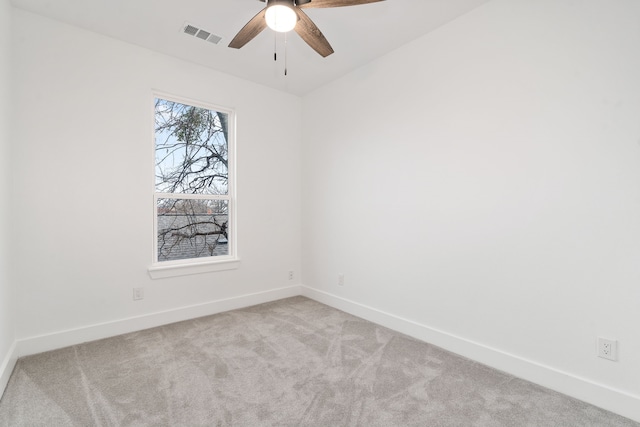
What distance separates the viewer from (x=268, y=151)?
391cm

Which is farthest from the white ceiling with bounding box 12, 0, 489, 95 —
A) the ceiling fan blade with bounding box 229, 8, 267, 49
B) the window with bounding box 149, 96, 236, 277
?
the window with bounding box 149, 96, 236, 277

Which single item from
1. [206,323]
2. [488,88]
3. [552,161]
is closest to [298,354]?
[206,323]

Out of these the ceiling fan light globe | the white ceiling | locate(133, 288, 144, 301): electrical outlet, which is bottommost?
locate(133, 288, 144, 301): electrical outlet

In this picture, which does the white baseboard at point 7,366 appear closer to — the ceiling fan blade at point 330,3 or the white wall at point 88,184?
the white wall at point 88,184

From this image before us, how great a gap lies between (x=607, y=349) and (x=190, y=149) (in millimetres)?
3810

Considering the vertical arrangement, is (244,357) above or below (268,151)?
below

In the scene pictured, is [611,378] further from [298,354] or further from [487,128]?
[298,354]

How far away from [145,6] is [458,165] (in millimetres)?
2735

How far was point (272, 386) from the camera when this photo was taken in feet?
Answer: 6.71

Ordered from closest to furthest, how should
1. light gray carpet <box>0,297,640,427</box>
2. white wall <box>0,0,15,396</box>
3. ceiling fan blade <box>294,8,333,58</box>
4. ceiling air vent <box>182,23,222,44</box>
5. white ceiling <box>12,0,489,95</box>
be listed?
light gray carpet <box>0,297,640,427</box> < ceiling fan blade <box>294,8,333,58</box> < white wall <box>0,0,15,396</box> < white ceiling <box>12,0,489,95</box> < ceiling air vent <box>182,23,222,44</box>

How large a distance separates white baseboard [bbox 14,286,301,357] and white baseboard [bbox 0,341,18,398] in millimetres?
117

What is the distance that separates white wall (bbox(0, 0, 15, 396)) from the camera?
6.81 ft

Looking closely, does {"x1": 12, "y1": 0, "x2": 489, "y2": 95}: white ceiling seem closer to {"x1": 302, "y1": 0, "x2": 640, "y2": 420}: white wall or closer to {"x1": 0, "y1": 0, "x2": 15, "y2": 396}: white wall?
{"x1": 302, "y1": 0, "x2": 640, "y2": 420}: white wall

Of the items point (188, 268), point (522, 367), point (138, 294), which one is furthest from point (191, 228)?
point (522, 367)
